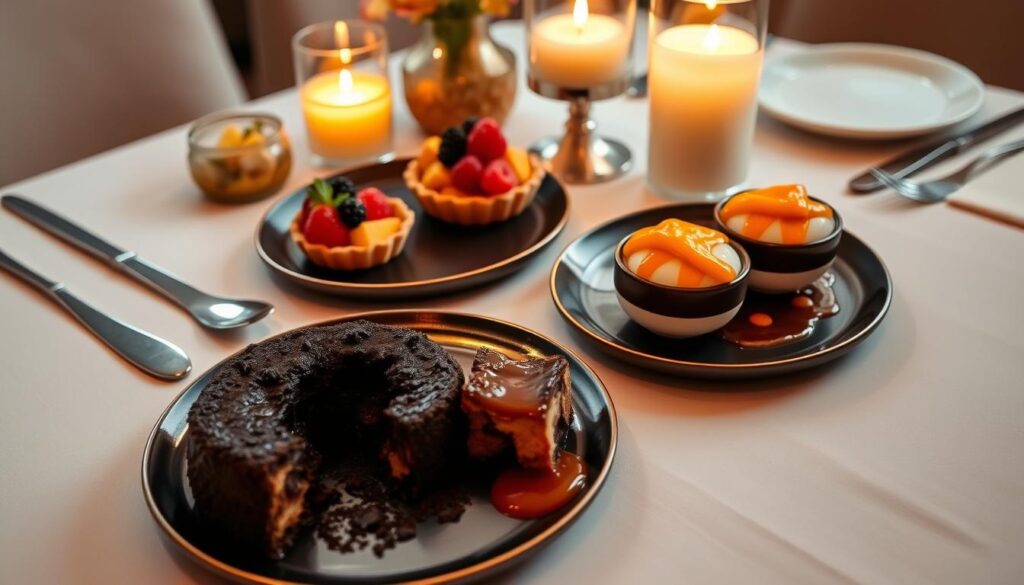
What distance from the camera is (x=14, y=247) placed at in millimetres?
1290

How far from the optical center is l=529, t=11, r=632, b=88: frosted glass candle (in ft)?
4.60

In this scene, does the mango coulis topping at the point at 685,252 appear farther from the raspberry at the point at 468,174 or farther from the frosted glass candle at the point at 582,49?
the frosted glass candle at the point at 582,49

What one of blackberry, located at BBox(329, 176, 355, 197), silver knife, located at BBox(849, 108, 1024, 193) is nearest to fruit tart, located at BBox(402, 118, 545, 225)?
blackberry, located at BBox(329, 176, 355, 197)

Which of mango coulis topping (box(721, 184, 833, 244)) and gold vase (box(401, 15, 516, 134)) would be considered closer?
mango coulis topping (box(721, 184, 833, 244))

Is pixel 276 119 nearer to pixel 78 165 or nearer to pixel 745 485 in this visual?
pixel 78 165

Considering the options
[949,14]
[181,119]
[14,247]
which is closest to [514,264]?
[14,247]

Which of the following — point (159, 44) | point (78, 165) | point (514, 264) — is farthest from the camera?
point (159, 44)

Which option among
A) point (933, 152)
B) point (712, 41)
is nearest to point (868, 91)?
point (933, 152)

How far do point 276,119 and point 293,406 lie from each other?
0.68 metres

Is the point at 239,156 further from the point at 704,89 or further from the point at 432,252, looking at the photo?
the point at 704,89

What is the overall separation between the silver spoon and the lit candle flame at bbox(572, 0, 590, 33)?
2.17 ft

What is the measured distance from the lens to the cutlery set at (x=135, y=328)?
104cm

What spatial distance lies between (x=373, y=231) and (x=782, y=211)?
0.51m

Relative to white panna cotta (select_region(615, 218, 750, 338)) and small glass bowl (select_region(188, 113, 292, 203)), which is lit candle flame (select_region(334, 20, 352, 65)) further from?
white panna cotta (select_region(615, 218, 750, 338))
